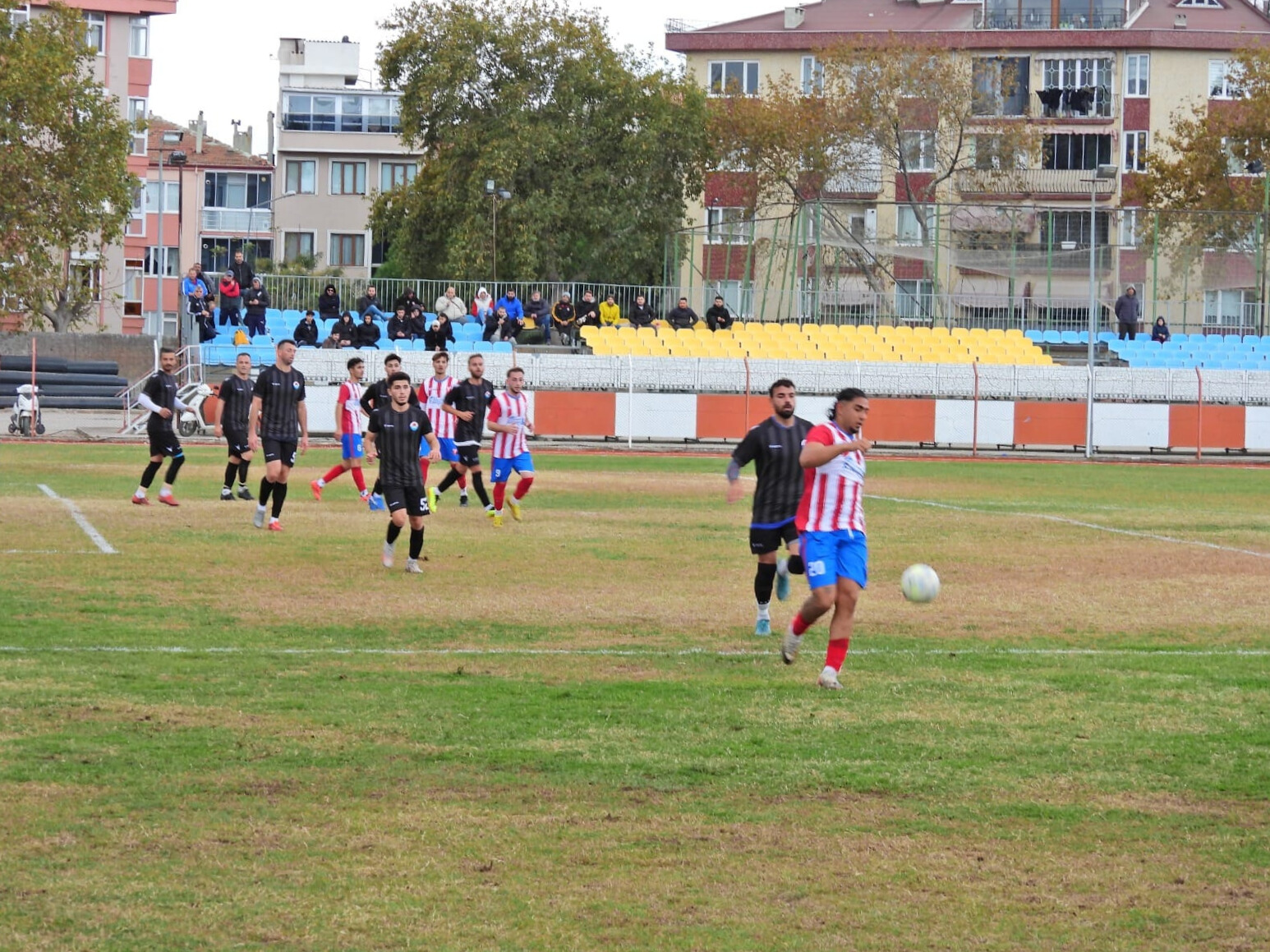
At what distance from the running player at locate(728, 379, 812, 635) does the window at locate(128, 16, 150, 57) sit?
→ 6561 centimetres

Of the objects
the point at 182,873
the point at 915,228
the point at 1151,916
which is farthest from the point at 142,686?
the point at 915,228

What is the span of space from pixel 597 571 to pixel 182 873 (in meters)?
10.6

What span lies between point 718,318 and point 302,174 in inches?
2355

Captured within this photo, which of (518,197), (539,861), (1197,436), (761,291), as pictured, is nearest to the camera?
(539,861)

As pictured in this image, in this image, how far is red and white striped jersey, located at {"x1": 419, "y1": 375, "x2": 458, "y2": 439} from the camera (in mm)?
25644

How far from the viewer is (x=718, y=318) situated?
158 ft

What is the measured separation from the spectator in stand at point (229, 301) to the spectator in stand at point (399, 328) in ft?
13.2

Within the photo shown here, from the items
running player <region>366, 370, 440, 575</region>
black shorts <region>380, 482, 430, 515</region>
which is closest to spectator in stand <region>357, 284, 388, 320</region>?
running player <region>366, 370, 440, 575</region>

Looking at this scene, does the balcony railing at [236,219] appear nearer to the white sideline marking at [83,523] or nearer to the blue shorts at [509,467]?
the white sideline marking at [83,523]

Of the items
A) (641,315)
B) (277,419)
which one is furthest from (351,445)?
(641,315)

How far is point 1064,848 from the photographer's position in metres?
7.45

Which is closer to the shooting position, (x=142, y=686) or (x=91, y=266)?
(x=142, y=686)

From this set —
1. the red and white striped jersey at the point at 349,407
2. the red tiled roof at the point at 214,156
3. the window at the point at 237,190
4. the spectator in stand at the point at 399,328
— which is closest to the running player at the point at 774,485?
the red and white striped jersey at the point at 349,407

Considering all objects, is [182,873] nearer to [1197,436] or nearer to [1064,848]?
[1064,848]
